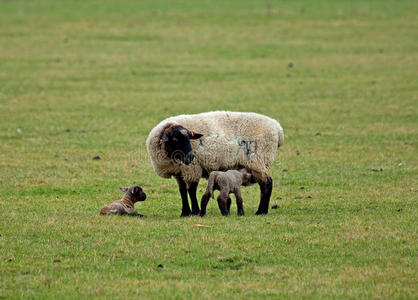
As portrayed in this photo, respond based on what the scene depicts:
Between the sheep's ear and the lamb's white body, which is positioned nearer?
the sheep's ear

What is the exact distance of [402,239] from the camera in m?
10.7

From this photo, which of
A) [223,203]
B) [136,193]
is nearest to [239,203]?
[223,203]

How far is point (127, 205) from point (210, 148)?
172cm

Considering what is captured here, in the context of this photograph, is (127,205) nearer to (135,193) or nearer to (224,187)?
(135,193)

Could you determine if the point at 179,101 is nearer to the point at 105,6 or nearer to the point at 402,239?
the point at 402,239

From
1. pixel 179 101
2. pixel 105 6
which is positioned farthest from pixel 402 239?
pixel 105 6

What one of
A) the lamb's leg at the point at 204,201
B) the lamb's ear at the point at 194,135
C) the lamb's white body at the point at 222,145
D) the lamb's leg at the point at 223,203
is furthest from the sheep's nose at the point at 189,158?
the lamb's leg at the point at 223,203

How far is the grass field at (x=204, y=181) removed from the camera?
30.5 ft

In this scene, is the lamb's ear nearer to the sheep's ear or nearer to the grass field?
the sheep's ear

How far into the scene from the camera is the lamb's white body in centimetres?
1288

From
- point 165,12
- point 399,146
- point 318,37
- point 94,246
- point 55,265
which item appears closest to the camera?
point 55,265

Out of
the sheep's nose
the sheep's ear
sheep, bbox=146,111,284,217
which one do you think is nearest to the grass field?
sheep, bbox=146,111,284,217

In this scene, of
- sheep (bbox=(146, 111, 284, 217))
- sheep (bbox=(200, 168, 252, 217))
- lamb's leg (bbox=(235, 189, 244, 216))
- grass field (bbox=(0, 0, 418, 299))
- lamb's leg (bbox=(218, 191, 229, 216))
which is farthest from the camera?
sheep (bbox=(146, 111, 284, 217))

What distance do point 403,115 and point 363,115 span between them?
1222 mm
